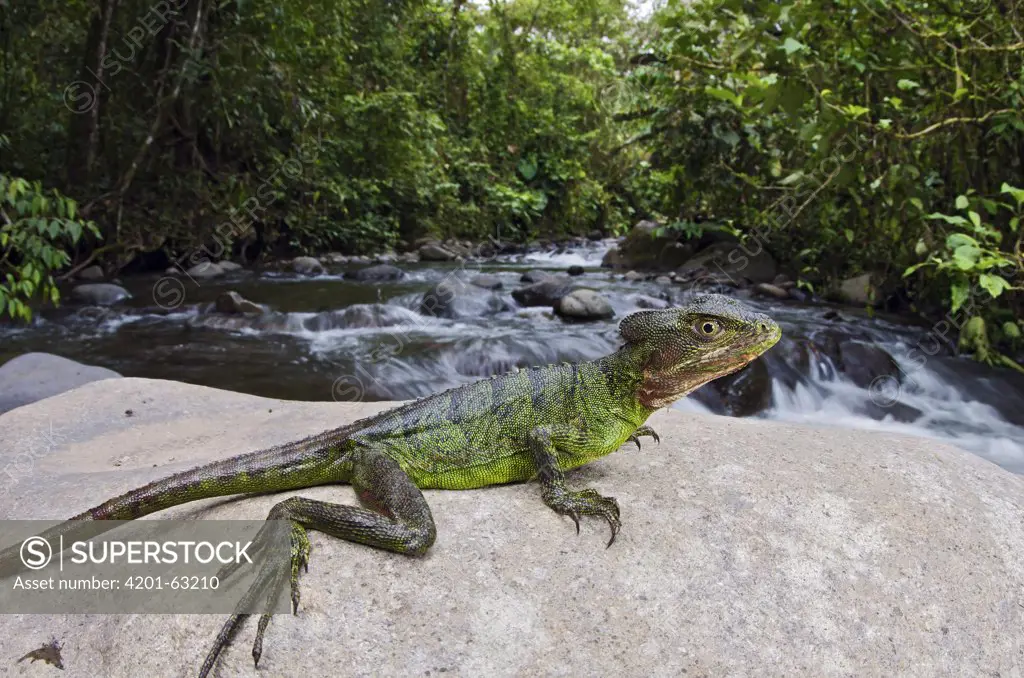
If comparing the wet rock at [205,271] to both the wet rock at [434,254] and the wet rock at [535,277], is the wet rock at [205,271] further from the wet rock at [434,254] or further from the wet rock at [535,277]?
the wet rock at [535,277]

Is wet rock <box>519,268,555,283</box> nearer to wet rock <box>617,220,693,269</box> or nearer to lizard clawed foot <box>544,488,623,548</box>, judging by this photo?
wet rock <box>617,220,693,269</box>

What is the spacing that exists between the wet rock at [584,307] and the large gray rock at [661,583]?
7.26 metres

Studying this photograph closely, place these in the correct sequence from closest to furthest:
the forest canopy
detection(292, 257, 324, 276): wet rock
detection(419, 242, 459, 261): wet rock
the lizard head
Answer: the lizard head < the forest canopy < detection(292, 257, 324, 276): wet rock < detection(419, 242, 459, 261): wet rock

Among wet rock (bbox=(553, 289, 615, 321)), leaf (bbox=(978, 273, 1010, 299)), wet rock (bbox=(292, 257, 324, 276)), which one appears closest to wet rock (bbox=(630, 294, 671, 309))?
wet rock (bbox=(553, 289, 615, 321))

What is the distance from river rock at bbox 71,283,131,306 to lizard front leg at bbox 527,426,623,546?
34.7 feet

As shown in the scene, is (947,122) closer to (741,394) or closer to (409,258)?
(741,394)

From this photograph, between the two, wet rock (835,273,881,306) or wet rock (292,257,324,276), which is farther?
wet rock (292,257,324,276)

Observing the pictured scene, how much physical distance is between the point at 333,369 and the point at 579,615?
642cm

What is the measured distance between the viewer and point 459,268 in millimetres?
17156

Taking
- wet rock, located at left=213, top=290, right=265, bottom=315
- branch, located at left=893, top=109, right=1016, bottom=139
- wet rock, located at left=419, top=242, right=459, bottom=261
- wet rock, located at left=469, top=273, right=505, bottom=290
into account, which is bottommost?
wet rock, located at left=419, top=242, right=459, bottom=261

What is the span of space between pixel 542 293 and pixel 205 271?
7.10 meters

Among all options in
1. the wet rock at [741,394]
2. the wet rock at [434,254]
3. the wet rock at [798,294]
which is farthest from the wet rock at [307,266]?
the wet rock at [741,394]

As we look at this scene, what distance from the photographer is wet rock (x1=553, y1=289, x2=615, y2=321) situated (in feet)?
36.3

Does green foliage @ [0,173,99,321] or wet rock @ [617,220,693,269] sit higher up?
green foliage @ [0,173,99,321]
